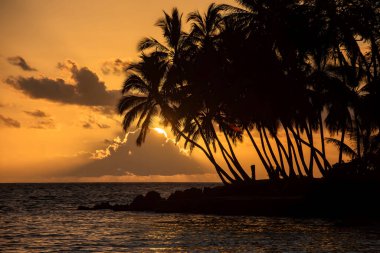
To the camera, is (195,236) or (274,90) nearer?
(195,236)

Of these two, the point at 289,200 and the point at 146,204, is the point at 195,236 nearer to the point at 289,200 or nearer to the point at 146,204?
the point at 289,200

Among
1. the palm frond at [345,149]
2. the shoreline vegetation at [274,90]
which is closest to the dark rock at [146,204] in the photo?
the shoreline vegetation at [274,90]

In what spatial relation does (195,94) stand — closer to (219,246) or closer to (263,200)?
(263,200)

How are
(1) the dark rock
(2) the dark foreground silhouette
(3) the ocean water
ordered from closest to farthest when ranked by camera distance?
(3) the ocean water, (2) the dark foreground silhouette, (1) the dark rock

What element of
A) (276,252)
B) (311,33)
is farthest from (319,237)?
(311,33)

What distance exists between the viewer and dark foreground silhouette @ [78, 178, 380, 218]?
3509 cm

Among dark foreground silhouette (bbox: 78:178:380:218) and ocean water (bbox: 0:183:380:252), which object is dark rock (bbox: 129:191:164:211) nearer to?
dark foreground silhouette (bbox: 78:178:380:218)

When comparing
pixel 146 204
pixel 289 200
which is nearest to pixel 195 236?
pixel 289 200

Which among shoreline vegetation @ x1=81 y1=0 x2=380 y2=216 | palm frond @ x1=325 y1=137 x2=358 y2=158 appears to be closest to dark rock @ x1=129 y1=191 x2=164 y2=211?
shoreline vegetation @ x1=81 y1=0 x2=380 y2=216

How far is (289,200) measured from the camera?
38125 mm

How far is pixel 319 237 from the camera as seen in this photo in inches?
1049

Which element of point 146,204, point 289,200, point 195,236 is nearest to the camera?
point 195,236

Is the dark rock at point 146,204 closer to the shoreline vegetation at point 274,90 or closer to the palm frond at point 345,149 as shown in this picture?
the shoreline vegetation at point 274,90

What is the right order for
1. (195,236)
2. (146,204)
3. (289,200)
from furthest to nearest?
(146,204)
(289,200)
(195,236)
